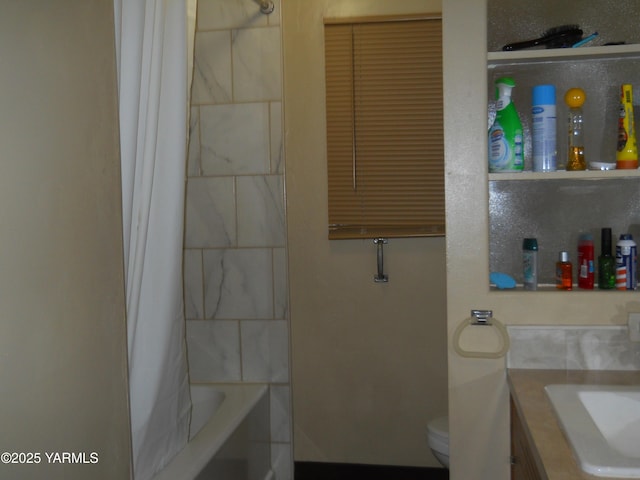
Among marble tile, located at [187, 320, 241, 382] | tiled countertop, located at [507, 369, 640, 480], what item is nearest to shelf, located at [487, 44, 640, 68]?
tiled countertop, located at [507, 369, 640, 480]

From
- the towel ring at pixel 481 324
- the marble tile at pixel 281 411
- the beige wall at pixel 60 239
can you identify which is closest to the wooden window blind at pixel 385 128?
the marble tile at pixel 281 411

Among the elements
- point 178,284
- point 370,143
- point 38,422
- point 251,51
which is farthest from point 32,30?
point 370,143

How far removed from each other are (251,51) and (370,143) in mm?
718

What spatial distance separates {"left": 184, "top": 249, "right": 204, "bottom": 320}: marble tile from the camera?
2.81m

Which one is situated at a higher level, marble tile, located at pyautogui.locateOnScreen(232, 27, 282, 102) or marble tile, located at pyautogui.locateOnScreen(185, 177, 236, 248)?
marble tile, located at pyautogui.locateOnScreen(232, 27, 282, 102)

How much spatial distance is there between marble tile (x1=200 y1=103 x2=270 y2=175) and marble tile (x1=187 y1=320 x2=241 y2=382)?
72 cm

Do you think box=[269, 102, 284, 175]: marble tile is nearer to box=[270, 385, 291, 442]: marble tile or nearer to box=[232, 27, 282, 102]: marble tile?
box=[232, 27, 282, 102]: marble tile

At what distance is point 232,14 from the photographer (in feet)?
8.93

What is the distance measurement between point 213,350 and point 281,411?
0.43 meters

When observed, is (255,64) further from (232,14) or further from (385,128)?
(385,128)

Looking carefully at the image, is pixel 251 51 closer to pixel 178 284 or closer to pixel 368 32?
pixel 368 32

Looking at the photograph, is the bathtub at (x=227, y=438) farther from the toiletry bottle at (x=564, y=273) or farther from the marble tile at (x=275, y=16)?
the marble tile at (x=275, y=16)

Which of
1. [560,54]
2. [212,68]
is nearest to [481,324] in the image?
[560,54]

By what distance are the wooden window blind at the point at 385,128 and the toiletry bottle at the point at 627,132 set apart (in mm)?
1276
